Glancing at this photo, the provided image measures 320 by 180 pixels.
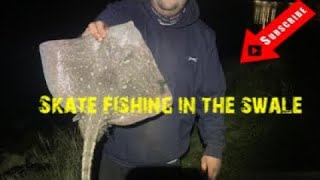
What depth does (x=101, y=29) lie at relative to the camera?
3.32 m

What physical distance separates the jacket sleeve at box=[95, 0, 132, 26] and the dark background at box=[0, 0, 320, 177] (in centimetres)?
350

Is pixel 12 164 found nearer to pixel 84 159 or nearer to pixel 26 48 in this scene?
pixel 84 159

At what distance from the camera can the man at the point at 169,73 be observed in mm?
3494

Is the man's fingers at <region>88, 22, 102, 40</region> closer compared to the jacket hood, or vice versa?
the man's fingers at <region>88, 22, 102, 40</region>

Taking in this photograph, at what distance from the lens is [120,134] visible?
3.61 metres

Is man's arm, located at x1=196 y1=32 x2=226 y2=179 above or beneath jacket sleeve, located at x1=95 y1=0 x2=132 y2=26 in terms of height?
beneath

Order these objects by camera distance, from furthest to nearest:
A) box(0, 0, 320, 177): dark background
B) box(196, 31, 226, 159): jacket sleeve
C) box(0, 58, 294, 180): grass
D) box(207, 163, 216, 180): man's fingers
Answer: box(0, 0, 320, 177): dark background, box(0, 58, 294, 180): grass, box(207, 163, 216, 180): man's fingers, box(196, 31, 226, 159): jacket sleeve

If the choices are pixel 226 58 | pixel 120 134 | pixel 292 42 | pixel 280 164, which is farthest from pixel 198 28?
pixel 292 42

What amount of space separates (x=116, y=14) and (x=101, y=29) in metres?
0.27

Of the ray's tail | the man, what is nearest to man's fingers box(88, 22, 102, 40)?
the man

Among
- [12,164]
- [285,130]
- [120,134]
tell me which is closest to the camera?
[120,134]

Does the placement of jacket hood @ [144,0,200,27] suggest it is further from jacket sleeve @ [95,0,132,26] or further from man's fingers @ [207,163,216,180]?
man's fingers @ [207,163,216,180]

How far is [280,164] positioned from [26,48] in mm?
9806

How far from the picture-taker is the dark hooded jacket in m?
3.50
